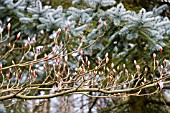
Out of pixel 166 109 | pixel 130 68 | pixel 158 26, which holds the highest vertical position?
pixel 158 26

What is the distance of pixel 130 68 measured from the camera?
411 cm

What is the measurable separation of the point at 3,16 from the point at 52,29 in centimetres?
67

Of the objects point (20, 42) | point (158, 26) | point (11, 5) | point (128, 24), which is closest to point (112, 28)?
point (128, 24)

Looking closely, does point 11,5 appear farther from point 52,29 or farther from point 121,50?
point 121,50

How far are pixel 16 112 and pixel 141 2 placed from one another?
2603 millimetres

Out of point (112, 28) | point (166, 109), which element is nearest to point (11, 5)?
point (112, 28)

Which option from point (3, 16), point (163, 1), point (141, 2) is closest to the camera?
point (3, 16)

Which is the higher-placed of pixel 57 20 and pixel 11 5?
pixel 11 5

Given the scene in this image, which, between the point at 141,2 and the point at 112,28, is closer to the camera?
the point at 112,28

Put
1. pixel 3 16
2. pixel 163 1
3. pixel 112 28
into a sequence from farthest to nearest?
1. pixel 163 1
2. pixel 3 16
3. pixel 112 28

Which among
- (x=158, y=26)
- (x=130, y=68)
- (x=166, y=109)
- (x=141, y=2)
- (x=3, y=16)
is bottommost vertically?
(x=166, y=109)

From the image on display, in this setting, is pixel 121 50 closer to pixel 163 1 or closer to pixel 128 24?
pixel 128 24

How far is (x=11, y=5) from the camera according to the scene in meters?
3.61

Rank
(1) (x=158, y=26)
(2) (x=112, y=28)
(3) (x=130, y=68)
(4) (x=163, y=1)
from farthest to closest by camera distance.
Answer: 1. (4) (x=163, y=1)
2. (3) (x=130, y=68)
3. (2) (x=112, y=28)
4. (1) (x=158, y=26)
